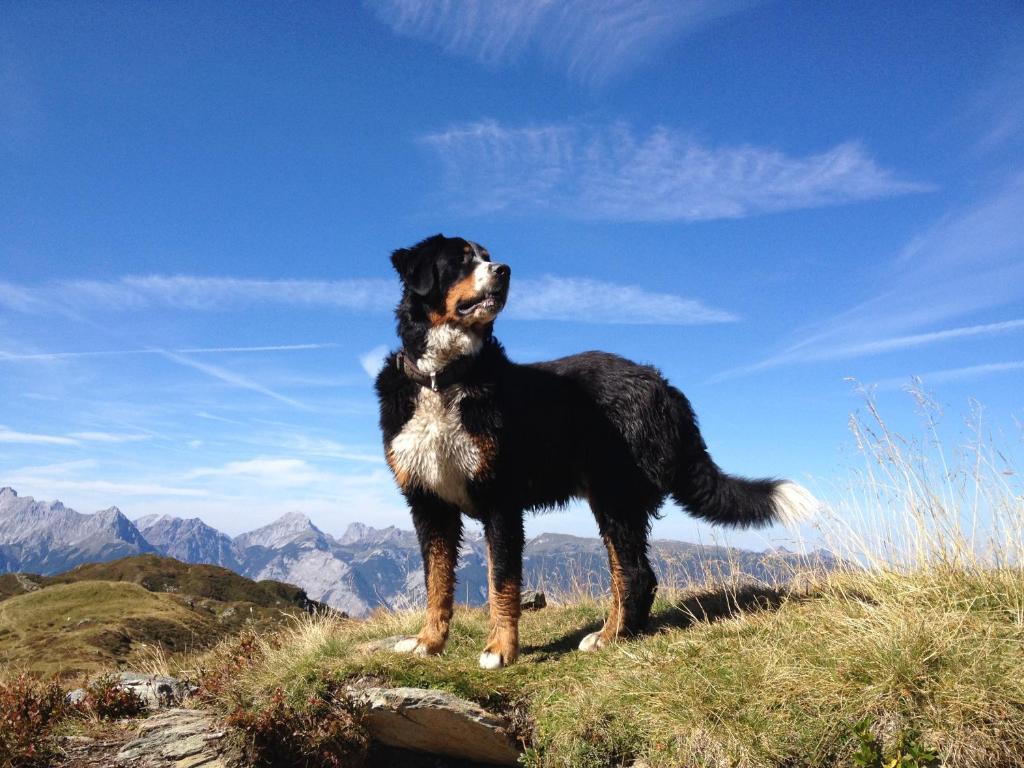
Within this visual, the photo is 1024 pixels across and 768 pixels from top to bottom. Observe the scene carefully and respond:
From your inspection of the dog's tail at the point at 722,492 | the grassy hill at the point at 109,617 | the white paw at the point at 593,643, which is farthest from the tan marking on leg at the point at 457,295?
the grassy hill at the point at 109,617

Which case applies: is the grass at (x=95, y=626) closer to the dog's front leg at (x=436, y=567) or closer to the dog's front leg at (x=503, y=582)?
the dog's front leg at (x=436, y=567)

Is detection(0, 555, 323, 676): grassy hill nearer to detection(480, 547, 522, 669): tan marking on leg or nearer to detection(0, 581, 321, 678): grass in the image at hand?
detection(0, 581, 321, 678): grass

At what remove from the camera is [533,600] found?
9461 millimetres

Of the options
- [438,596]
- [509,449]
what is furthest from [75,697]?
[509,449]

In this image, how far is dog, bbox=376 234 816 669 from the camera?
200 inches

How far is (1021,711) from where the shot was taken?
12.3 feet

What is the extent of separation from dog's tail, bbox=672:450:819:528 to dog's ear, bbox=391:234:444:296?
9.48 ft

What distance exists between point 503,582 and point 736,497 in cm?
235

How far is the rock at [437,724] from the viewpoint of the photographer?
4434mm

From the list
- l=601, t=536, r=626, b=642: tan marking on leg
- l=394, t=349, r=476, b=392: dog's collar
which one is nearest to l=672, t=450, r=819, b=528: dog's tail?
l=601, t=536, r=626, b=642: tan marking on leg

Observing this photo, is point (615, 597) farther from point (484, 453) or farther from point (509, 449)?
point (484, 453)

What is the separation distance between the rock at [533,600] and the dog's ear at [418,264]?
18.6 ft

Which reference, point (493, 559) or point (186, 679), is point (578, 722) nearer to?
point (493, 559)

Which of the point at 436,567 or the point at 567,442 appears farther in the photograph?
the point at 567,442
